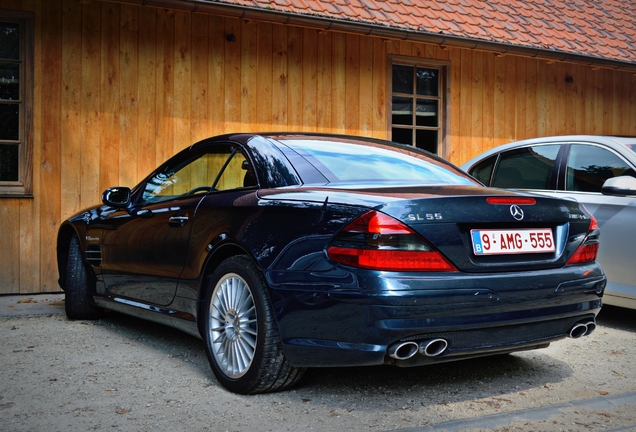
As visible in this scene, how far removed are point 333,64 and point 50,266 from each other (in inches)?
158

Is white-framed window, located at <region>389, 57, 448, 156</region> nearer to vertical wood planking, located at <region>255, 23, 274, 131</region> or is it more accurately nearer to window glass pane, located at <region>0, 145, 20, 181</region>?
vertical wood planking, located at <region>255, 23, 274, 131</region>

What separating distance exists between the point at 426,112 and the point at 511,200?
668 cm

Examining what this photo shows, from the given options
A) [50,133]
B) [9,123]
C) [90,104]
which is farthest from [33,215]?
[90,104]

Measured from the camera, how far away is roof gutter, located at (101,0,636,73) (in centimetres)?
812

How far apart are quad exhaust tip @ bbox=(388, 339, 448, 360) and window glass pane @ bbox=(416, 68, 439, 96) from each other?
23.3 feet

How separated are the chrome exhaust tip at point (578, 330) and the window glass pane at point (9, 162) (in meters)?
6.00

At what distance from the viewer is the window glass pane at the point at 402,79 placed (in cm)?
1027

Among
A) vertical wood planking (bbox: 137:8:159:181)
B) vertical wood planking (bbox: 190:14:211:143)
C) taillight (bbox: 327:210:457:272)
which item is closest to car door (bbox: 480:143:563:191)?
vertical wood planking (bbox: 190:14:211:143)

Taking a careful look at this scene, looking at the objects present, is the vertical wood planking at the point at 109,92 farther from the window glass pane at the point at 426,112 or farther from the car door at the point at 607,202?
the car door at the point at 607,202

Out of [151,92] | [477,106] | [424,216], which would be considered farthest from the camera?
[477,106]

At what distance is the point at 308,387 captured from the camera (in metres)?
4.38

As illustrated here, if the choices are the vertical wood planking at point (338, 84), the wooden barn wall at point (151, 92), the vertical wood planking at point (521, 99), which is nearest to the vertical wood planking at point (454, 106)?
the wooden barn wall at point (151, 92)

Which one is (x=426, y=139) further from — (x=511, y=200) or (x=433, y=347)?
(x=433, y=347)

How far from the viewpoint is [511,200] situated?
404 cm
